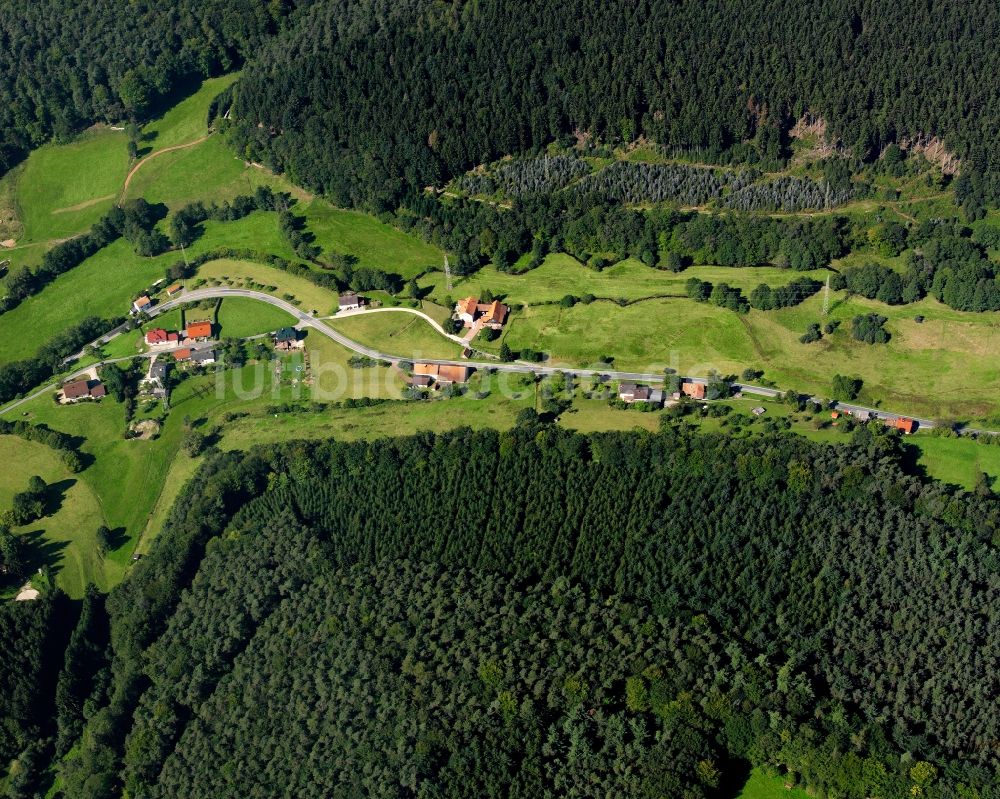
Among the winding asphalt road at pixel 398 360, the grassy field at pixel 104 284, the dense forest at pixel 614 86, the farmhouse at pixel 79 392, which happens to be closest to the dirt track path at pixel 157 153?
the dense forest at pixel 614 86

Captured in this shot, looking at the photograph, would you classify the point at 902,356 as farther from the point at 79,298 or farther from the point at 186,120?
the point at 186,120

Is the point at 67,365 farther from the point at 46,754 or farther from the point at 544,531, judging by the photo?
the point at 544,531

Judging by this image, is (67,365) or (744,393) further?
(67,365)

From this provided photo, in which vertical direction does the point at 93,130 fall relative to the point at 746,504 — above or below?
above

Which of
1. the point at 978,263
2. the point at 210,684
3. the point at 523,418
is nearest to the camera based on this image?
the point at 210,684

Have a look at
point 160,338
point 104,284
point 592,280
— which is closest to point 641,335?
point 592,280

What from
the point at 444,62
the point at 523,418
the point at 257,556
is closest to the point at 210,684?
the point at 257,556

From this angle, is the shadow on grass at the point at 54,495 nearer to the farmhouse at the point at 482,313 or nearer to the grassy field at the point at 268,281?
the grassy field at the point at 268,281

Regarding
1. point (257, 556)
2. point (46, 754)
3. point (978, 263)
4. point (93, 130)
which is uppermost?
point (93, 130)
